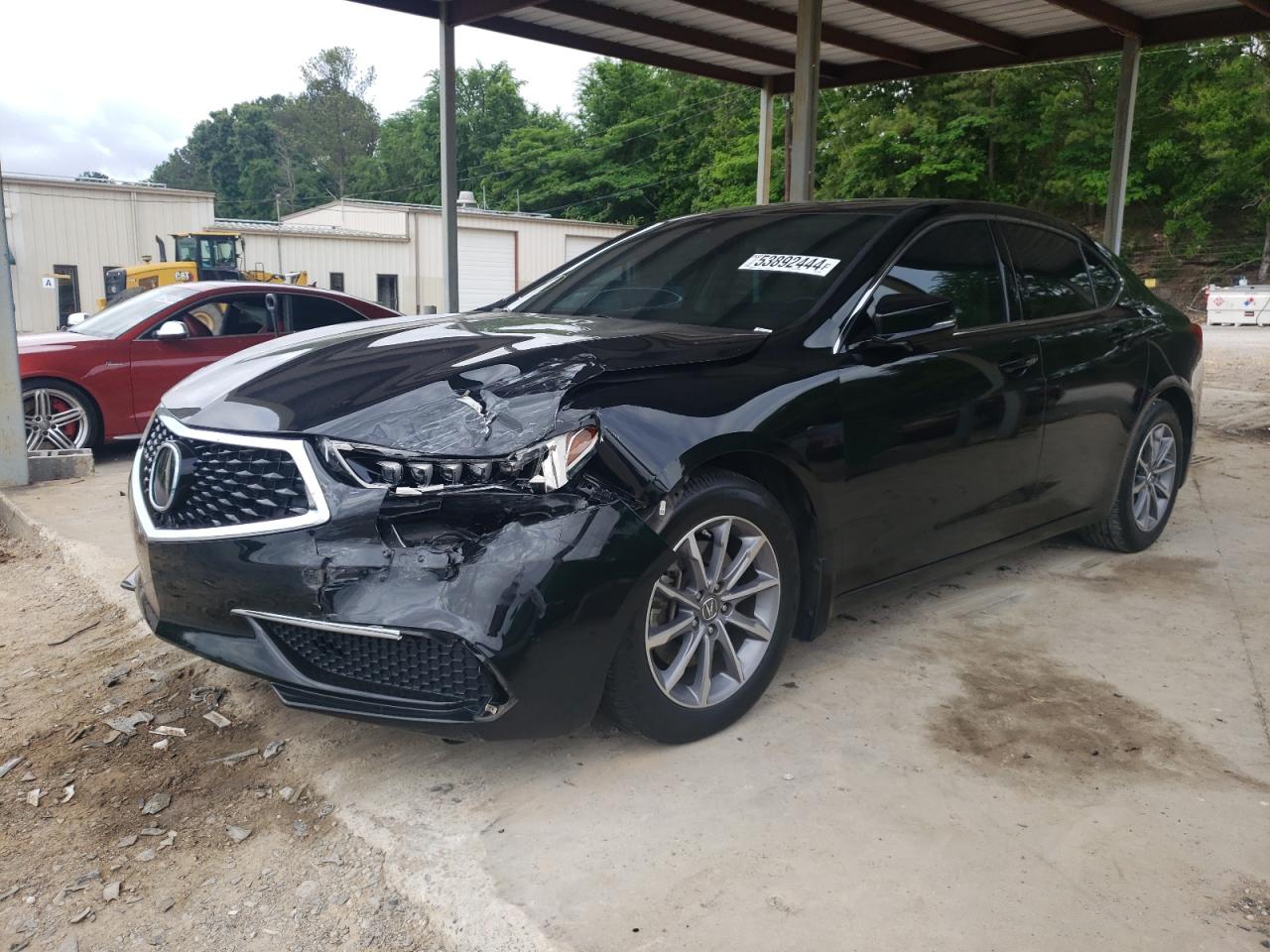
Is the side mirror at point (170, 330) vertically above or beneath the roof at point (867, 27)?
beneath

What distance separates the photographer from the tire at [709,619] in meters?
2.79

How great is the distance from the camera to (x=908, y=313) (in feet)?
11.1

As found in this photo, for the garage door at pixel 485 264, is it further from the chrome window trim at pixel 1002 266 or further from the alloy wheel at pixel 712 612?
the alloy wheel at pixel 712 612

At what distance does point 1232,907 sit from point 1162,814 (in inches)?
15.9

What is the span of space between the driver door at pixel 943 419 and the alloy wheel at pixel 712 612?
385 mm

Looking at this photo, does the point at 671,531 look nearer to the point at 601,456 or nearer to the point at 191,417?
the point at 601,456

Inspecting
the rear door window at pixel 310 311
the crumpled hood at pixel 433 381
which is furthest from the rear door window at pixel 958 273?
the rear door window at pixel 310 311

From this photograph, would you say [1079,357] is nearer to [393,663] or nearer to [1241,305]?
[393,663]

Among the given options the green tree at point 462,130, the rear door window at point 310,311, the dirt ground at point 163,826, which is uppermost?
the green tree at point 462,130

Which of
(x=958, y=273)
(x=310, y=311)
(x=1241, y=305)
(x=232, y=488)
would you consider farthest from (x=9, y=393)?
(x=1241, y=305)

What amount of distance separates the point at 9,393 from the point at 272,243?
100 feet

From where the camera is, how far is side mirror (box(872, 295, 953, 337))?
3.38 meters

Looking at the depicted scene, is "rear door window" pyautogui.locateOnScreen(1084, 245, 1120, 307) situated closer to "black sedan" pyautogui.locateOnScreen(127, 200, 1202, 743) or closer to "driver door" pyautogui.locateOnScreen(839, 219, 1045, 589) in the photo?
"black sedan" pyautogui.locateOnScreen(127, 200, 1202, 743)

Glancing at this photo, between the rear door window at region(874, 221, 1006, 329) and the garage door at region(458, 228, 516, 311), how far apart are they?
33.6 meters
